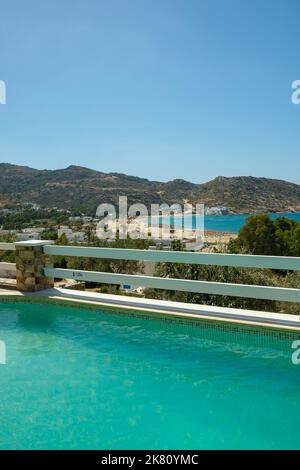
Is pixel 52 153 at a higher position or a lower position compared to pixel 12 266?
higher

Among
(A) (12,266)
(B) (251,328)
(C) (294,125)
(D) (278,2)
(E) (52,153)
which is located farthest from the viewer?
(E) (52,153)

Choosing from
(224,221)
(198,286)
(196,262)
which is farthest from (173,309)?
(224,221)

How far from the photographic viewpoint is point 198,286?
588 cm

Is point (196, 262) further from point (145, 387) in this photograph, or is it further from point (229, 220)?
point (229, 220)

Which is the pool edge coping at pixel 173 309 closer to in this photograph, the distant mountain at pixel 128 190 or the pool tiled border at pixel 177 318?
the pool tiled border at pixel 177 318

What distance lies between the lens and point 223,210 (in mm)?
88250

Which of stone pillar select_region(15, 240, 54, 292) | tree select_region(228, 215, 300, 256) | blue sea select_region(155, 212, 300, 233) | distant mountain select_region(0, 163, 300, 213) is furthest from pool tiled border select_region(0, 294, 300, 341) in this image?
blue sea select_region(155, 212, 300, 233)

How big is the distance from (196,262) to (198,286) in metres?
0.35

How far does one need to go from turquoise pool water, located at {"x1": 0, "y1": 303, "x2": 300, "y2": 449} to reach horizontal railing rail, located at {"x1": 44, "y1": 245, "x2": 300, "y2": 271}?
3.03 feet

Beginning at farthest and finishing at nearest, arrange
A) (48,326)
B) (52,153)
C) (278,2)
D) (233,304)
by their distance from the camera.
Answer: (52,153), (278,2), (233,304), (48,326)

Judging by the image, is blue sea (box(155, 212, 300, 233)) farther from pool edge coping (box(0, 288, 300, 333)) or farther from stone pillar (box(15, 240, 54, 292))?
pool edge coping (box(0, 288, 300, 333))
